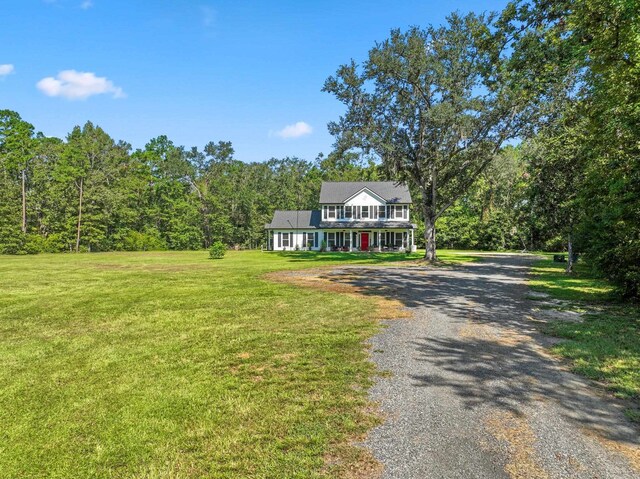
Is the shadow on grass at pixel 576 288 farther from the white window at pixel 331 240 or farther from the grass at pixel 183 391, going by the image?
the white window at pixel 331 240

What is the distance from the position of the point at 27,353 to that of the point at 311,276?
11890 millimetres

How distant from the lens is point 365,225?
40.4 m

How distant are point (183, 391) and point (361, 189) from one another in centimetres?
3819

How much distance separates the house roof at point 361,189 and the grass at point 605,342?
30.3 meters

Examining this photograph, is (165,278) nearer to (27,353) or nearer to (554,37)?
(27,353)

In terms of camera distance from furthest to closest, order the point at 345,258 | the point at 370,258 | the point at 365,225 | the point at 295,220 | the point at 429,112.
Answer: the point at 295,220 → the point at 365,225 → the point at 370,258 → the point at 345,258 → the point at 429,112

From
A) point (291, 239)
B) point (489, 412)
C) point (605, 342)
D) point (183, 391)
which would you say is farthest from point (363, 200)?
point (489, 412)

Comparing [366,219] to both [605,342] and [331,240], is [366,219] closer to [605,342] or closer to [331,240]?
[331,240]

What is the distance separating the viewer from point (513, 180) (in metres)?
52.8

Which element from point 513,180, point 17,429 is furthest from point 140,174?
point 17,429

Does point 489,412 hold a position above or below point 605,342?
below

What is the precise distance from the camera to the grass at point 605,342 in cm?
513

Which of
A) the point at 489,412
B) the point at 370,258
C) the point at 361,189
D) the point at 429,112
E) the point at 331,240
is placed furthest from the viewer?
the point at 331,240

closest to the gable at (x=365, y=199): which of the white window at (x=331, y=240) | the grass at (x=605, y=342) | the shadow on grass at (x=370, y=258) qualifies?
the white window at (x=331, y=240)
